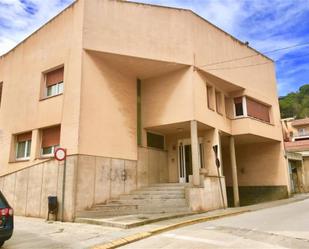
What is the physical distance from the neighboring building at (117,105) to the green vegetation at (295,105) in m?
41.2

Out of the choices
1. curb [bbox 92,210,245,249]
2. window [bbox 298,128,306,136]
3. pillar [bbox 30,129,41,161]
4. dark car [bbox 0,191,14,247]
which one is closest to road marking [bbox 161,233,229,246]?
curb [bbox 92,210,245,249]

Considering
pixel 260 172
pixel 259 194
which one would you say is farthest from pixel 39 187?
pixel 260 172

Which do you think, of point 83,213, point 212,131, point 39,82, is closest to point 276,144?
point 212,131

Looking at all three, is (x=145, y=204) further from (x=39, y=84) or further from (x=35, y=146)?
(x=39, y=84)

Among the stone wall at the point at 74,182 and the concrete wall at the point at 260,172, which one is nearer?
the stone wall at the point at 74,182

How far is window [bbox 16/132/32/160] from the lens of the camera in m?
14.1

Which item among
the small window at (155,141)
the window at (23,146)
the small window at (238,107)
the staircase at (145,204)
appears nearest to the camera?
the staircase at (145,204)

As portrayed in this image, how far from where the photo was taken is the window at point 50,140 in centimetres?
1271

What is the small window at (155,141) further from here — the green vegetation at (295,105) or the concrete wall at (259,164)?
the green vegetation at (295,105)

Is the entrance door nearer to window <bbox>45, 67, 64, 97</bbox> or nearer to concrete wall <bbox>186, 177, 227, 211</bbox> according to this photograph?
concrete wall <bbox>186, 177, 227, 211</bbox>

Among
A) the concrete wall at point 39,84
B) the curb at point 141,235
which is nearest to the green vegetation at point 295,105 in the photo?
the concrete wall at point 39,84

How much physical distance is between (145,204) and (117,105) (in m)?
4.71

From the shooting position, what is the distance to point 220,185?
13875 mm

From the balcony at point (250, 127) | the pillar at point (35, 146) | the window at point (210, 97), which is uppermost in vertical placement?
the window at point (210, 97)
